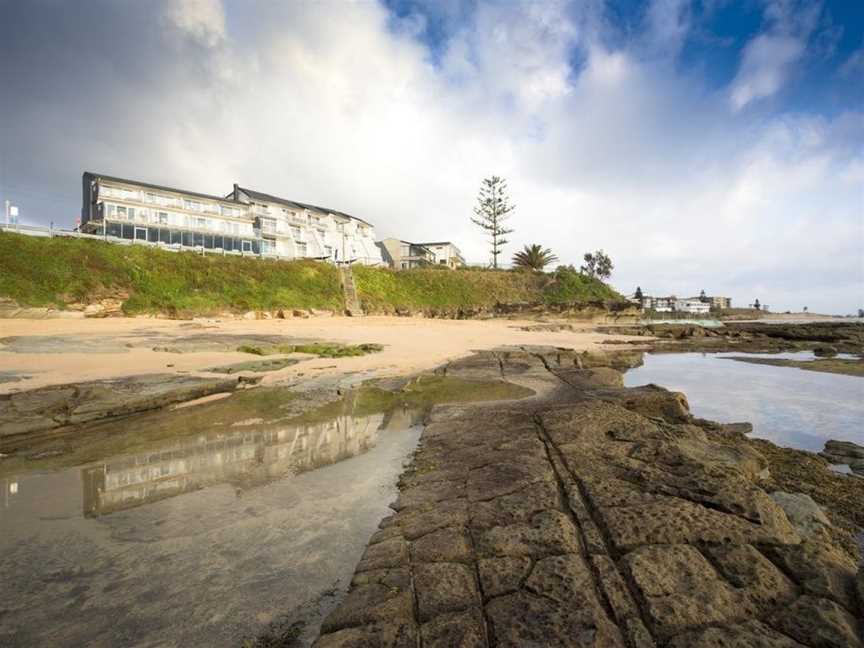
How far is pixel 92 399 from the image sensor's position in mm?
8070

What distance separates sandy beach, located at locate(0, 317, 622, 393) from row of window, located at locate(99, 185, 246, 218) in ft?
81.8

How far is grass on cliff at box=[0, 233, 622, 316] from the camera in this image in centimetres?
2311

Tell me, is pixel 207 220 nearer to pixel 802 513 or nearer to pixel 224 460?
pixel 224 460

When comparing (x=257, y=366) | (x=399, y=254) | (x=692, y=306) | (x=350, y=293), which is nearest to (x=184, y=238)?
(x=350, y=293)

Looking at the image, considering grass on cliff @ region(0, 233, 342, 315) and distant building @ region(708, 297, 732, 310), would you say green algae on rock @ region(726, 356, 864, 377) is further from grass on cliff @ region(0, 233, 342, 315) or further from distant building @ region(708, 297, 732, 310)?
distant building @ region(708, 297, 732, 310)

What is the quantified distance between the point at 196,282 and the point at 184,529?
29.2m

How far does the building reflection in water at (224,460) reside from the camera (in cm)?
468

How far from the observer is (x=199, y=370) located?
11.8 meters

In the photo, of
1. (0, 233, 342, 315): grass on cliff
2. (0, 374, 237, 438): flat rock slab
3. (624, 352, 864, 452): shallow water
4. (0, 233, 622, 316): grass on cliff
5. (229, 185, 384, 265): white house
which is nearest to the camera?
(0, 374, 237, 438): flat rock slab

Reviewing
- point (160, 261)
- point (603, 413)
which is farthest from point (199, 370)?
→ point (160, 261)

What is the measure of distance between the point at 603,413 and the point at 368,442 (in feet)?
11.8

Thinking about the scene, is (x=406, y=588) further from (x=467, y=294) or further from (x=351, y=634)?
(x=467, y=294)

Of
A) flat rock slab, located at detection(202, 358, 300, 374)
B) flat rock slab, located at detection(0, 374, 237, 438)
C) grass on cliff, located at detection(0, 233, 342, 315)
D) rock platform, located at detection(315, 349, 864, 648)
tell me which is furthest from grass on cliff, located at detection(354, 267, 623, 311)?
rock platform, located at detection(315, 349, 864, 648)

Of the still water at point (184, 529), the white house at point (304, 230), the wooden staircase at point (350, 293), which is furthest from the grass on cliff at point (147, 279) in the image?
the still water at point (184, 529)
